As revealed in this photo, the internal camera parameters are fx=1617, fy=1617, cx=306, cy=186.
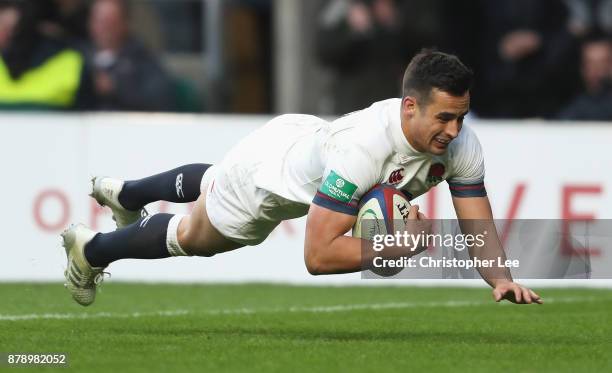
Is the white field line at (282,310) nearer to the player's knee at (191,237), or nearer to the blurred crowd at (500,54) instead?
the player's knee at (191,237)

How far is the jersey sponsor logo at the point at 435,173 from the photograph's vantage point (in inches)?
332

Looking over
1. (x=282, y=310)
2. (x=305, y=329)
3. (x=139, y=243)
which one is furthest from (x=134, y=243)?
(x=282, y=310)

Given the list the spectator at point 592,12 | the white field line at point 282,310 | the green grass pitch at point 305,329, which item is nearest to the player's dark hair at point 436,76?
the green grass pitch at point 305,329

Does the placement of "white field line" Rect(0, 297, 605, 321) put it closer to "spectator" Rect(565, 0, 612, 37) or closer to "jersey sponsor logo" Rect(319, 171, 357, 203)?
"jersey sponsor logo" Rect(319, 171, 357, 203)

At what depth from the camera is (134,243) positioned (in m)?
8.97

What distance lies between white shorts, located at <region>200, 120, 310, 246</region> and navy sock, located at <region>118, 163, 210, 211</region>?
0.38 meters

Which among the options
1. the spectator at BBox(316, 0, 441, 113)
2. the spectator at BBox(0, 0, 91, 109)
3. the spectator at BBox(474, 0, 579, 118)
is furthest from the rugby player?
the spectator at BBox(474, 0, 579, 118)

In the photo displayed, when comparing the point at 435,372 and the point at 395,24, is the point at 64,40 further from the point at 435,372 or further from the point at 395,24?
the point at 435,372

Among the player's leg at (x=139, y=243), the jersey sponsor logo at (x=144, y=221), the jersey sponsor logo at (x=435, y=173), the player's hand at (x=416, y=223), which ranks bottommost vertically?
the player's leg at (x=139, y=243)

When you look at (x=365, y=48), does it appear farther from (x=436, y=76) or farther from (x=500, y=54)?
(x=436, y=76)

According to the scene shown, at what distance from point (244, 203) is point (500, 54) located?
759 centimetres

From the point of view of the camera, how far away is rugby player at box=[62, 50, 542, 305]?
802 centimetres

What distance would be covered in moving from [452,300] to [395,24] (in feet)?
14.1

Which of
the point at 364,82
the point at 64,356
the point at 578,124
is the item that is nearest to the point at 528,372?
the point at 64,356
